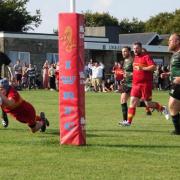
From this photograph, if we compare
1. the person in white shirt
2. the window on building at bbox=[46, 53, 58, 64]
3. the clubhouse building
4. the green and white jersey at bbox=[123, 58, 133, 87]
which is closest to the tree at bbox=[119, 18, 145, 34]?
the clubhouse building

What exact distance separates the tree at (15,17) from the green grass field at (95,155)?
6207 cm

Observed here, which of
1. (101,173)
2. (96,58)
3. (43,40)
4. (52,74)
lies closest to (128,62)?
(101,173)

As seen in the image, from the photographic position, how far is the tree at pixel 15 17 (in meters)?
75.1

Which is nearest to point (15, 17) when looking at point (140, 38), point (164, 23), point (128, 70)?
point (140, 38)

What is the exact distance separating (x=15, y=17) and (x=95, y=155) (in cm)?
6826

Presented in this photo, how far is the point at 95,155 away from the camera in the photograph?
958cm

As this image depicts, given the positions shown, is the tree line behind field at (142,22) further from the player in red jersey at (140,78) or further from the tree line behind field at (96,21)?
the player in red jersey at (140,78)

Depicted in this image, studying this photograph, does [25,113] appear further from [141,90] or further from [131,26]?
[131,26]

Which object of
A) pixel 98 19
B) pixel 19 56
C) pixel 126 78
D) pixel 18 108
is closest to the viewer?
pixel 18 108

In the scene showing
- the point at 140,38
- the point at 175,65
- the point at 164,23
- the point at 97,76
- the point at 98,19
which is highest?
the point at 98,19

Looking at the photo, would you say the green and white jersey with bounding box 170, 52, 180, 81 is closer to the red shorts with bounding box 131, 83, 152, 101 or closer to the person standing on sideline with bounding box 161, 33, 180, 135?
the person standing on sideline with bounding box 161, 33, 180, 135

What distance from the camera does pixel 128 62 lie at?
54.9 feet

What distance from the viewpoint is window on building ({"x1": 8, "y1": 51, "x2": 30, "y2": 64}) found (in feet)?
183

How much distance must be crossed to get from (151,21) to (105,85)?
67793 mm
